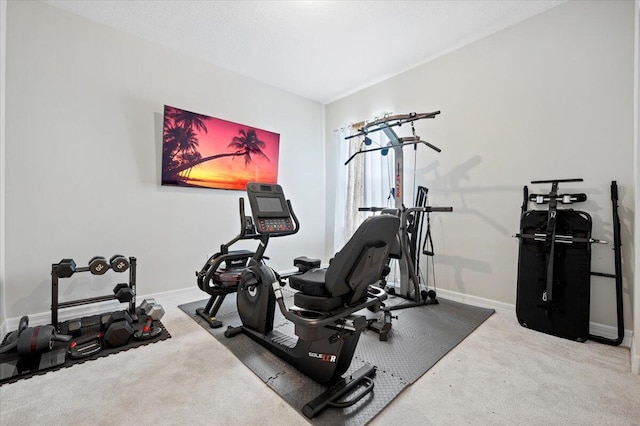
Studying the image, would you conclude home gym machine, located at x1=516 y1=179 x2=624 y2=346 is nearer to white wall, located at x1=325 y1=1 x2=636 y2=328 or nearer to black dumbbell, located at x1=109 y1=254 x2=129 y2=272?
white wall, located at x1=325 y1=1 x2=636 y2=328

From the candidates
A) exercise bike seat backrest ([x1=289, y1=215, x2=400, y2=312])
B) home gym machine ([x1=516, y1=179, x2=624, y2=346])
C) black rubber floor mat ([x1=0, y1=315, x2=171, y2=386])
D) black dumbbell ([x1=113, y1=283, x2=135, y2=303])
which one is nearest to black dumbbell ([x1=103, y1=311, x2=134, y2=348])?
black rubber floor mat ([x1=0, y1=315, x2=171, y2=386])

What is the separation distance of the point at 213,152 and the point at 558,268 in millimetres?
3757

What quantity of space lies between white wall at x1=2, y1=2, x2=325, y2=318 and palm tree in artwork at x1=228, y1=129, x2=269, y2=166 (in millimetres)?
253

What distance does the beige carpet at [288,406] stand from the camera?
1378mm

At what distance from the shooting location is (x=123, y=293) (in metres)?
2.48

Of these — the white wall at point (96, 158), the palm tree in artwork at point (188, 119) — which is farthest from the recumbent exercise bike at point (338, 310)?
the palm tree in artwork at point (188, 119)

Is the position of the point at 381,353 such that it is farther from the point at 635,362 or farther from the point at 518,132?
the point at 518,132

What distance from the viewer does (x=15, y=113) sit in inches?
92.0

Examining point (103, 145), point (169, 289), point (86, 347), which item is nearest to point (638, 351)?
point (86, 347)

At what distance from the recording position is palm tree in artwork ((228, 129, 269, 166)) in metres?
3.62

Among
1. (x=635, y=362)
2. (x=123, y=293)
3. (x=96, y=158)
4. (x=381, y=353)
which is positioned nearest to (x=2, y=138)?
(x=96, y=158)

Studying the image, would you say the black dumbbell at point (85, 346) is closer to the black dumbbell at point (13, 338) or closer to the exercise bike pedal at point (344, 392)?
the black dumbbell at point (13, 338)

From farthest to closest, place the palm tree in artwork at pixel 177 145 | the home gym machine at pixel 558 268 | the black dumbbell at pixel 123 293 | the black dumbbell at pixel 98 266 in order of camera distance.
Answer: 1. the palm tree in artwork at pixel 177 145
2. the black dumbbell at pixel 123 293
3. the black dumbbell at pixel 98 266
4. the home gym machine at pixel 558 268

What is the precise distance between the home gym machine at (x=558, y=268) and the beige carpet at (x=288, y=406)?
22 centimetres
